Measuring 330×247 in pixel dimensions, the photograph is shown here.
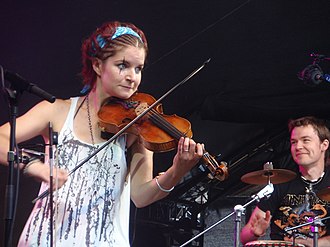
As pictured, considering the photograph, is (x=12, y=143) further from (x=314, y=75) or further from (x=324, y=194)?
(x=314, y=75)

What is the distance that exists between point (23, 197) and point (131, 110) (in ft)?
5.94

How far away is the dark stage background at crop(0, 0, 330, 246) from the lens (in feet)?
11.9

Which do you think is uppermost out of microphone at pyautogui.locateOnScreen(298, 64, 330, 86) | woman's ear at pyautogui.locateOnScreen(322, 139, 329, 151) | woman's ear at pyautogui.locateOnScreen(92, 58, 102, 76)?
microphone at pyautogui.locateOnScreen(298, 64, 330, 86)

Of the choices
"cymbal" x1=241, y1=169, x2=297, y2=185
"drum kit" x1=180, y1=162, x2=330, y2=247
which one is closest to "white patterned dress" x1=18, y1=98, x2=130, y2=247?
"drum kit" x1=180, y1=162, x2=330, y2=247

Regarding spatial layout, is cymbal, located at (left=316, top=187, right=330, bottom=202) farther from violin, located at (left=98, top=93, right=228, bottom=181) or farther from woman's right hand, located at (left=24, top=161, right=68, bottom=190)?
woman's right hand, located at (left=24, top=161, right=68, bottom=190)

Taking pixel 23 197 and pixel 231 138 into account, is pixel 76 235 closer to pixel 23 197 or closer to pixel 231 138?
pixel 23 197

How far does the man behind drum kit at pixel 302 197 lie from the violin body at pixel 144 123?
1411 millimetres

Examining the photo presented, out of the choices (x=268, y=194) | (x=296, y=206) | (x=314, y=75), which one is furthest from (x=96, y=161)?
(x=314, y=75)

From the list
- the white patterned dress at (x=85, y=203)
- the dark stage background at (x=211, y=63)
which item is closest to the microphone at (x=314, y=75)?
the dark stage background at (x=211, y=63)

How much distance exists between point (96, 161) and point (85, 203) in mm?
159

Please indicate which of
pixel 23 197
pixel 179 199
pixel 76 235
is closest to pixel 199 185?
pixel 179 199

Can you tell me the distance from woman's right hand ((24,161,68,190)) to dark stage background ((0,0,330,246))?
179 cm

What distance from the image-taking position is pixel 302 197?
388 centimetres

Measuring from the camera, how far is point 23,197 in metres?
3.90
